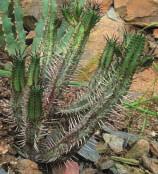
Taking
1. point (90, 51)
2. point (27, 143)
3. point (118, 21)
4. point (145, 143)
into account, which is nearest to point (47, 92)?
point (27, 143)

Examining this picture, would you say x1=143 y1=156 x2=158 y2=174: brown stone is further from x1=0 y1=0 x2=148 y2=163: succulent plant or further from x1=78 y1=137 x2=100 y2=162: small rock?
x1=0 y1=0 x2=148 y2=163: succulent plant

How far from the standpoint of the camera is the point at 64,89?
9.46 feet

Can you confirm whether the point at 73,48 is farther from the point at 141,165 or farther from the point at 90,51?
the point at 90,51

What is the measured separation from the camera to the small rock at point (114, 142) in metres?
3.13

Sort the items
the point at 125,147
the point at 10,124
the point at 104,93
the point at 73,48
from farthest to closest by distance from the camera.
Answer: the point at 125,147 → the point at 10,124 → the point at 73,48 → the point at 104,93

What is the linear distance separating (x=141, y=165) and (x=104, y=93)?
0.76 meters

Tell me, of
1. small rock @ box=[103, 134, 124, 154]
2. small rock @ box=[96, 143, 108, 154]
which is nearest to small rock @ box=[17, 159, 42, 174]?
small rock @ box=[96, 143, 108, 154]

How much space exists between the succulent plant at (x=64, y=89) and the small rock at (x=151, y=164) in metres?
0.53

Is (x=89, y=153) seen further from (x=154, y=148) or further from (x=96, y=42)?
(x=96, y=42)

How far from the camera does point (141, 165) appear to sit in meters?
3.06

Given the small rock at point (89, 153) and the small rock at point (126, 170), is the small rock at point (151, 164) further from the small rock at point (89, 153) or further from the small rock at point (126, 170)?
the small rock at point (89, 153)

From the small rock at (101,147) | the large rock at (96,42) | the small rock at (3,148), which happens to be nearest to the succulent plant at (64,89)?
the small rock at (3,148)

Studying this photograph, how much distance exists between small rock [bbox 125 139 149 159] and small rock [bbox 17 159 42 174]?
62 cm

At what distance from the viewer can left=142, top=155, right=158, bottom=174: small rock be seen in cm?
299
